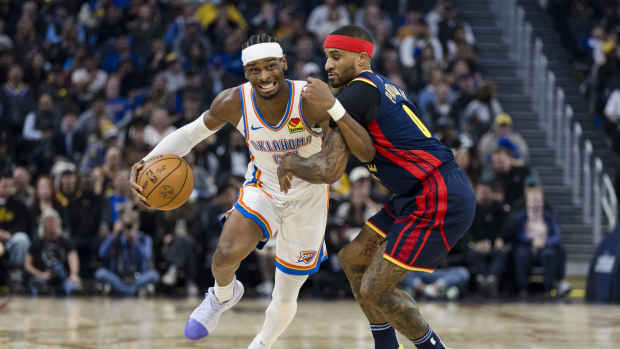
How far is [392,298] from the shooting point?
4.86 metres

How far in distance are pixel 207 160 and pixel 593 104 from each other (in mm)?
6634

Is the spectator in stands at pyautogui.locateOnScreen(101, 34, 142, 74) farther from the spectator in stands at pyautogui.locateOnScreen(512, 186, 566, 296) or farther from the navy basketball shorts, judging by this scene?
the navy basketball shorts

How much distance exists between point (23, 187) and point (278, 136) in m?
6.76

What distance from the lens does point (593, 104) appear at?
14.4 m

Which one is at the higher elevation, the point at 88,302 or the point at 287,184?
the point at 287,184

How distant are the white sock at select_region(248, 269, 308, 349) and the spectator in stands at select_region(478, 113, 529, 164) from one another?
7.20 m

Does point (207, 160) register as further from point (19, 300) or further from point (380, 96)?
point (380, 96)

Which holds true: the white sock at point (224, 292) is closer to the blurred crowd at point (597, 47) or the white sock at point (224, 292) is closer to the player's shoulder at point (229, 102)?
the player's shoulder at point (229, 102)

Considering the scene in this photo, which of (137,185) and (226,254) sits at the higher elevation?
(137,185)

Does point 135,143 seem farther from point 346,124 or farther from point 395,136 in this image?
point 346,124

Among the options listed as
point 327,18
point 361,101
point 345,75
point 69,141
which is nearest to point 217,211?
point 69,141

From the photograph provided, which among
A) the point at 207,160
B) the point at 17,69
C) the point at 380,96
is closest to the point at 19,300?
the point at 207,160

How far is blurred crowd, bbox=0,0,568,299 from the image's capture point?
1062cm

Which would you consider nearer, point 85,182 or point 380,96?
point 380,96
